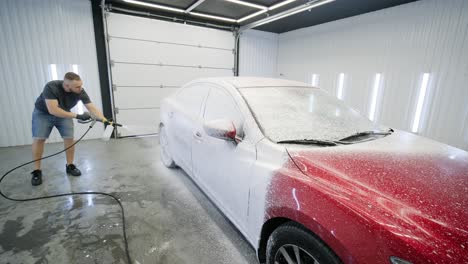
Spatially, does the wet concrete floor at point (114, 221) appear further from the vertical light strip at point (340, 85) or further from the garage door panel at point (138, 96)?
the vertical light strip at point (340, 85)

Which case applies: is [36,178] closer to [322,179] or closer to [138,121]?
[138,121]

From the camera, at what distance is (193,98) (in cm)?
258

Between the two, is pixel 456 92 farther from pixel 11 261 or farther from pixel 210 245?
pixel 11 261

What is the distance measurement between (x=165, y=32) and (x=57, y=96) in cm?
348

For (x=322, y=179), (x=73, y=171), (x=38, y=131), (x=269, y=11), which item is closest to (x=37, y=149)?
(x=38, y=131)

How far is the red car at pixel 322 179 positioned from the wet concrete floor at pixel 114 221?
36 centimetres

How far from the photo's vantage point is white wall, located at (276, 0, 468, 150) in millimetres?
3766

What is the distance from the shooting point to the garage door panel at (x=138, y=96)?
17.1 ft

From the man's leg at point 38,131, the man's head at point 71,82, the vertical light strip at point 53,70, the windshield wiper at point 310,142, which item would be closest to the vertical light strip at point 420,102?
the windshield wiper at point 310,142

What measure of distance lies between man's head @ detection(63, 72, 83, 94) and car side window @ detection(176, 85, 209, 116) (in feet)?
4.05

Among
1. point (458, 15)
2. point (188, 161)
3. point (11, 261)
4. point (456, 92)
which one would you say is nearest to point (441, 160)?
point (188, 161)

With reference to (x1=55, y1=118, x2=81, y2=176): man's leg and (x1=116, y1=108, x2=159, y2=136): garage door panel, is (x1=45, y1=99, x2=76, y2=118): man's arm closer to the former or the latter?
(x1=55, y1=118, x2=81, y2=176): man's leg

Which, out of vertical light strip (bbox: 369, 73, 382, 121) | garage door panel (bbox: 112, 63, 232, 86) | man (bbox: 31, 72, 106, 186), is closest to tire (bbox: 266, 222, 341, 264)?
man (bbox: 31, 72, 106, 186)

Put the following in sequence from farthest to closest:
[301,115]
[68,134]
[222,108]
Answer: [68,134]
[222,108]
[301,115]
